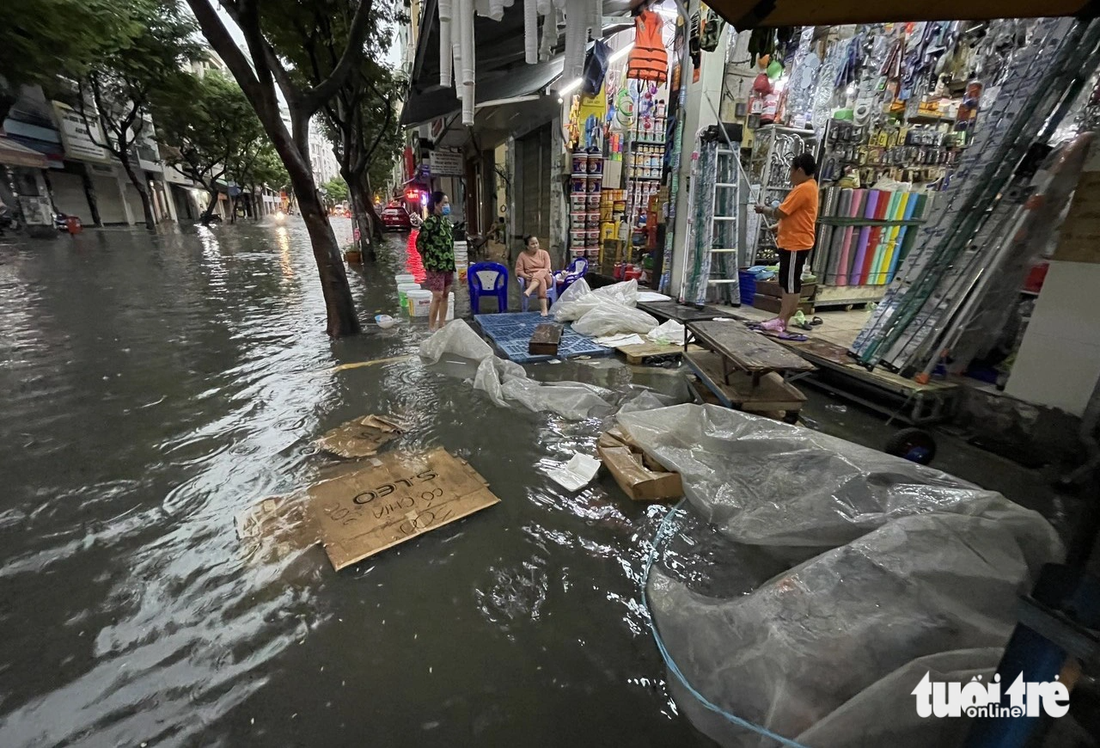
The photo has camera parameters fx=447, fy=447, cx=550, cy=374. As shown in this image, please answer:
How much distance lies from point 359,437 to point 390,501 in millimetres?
968

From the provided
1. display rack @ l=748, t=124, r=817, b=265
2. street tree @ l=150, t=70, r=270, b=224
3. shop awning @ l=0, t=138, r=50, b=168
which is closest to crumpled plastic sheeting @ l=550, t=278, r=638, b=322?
display rack @ l=748, t=124, r=817, b=265

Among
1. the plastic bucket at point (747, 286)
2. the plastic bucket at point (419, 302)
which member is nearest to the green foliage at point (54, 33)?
the plastic bucket at point (419, 302)

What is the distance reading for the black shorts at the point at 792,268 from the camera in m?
5.31

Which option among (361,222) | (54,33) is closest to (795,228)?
(361,222)

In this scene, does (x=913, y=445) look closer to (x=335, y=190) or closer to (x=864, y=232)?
(x=864, y=232)

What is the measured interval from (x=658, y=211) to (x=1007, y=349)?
17.1 feet

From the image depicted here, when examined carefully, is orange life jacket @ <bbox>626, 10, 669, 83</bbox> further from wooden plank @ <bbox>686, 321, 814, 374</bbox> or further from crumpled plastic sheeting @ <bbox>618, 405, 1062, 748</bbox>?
crumpled plastic sheeting @ <bbox>618, 405, 1062, 748</bbox>

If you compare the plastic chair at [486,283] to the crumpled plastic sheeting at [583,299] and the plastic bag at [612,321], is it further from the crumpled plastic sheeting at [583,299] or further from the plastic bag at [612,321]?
the plastic bag at [612,321]

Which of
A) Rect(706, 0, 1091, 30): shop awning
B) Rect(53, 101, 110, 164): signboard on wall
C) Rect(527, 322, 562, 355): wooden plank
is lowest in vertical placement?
Rect(527, 322, 562, 355): wooden plank

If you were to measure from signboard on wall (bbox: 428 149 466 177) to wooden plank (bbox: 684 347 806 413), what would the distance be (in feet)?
55.9

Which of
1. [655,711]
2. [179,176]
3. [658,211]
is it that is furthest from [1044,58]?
[179,176]

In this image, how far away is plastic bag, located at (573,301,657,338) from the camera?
20.2ft

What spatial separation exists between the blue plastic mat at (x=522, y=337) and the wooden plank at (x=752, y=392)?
6.22ft

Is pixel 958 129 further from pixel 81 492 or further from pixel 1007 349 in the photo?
pixel 81 492
